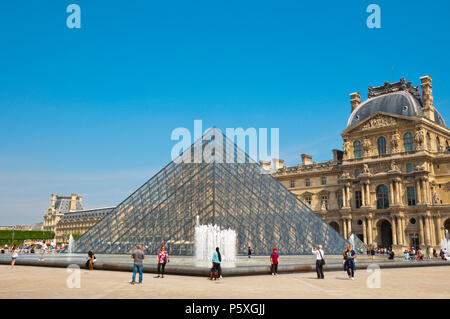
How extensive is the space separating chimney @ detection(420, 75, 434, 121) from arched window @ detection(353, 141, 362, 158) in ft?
24.2

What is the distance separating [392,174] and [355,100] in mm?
12193

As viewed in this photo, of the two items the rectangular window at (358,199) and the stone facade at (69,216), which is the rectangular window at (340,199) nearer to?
the rectangular window at (358,199)

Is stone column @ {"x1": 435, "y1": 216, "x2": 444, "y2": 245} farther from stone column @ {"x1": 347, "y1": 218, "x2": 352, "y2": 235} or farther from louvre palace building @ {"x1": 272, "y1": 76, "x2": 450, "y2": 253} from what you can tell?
stone column @ {"x1": 347, "y1": 218, "x2": 352, "y2": 235}

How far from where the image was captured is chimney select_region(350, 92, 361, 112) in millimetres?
51625

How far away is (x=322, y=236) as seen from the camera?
77.9 feet

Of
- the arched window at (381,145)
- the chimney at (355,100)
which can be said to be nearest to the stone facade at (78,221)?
the chimney at (355,100)

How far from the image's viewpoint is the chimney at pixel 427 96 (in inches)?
1761

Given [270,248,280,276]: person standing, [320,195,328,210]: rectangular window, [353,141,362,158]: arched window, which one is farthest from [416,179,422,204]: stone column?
[270,248,280,276]: person standing

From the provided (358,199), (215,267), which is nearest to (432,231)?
(358,199)

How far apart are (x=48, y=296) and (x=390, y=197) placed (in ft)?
135
